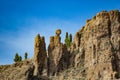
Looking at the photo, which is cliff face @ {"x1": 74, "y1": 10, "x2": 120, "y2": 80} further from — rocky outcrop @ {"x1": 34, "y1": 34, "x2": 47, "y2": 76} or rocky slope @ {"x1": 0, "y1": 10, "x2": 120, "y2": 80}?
rocky outcrop @ {"x1": 34, "y1": 34, "x2": 47, "y2": 76}

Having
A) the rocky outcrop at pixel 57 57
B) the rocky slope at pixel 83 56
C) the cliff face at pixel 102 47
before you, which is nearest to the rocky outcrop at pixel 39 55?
the rocky slope at pixel 83 56

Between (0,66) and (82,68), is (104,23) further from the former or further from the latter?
(0,66)

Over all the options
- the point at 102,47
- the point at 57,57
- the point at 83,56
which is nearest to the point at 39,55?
the point at 57,57

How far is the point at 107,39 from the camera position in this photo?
10338 centimetres

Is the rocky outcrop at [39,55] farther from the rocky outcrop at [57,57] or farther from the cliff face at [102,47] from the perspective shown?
the cliff face at [102,47]

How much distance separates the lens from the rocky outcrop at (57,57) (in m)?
110

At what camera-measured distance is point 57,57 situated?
4358 inches

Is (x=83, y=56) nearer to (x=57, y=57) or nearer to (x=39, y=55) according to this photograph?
(x=57, y=57)

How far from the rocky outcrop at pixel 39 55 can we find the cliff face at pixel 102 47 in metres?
11.0

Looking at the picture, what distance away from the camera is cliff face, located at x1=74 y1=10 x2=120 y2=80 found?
98.8m

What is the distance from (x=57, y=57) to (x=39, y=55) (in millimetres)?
5453

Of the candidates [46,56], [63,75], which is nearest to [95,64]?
[63,75]

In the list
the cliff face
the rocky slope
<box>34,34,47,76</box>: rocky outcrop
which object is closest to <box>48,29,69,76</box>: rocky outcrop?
the rocky slope

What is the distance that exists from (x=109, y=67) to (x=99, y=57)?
455 cm
